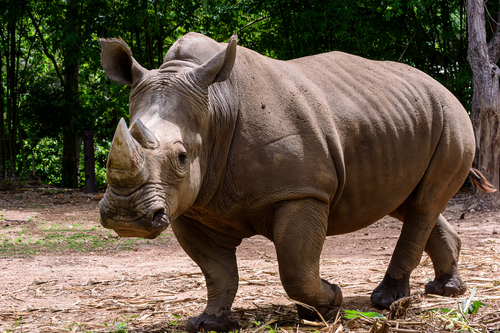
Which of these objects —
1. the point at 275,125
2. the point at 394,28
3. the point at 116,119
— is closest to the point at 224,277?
the point at 275,125

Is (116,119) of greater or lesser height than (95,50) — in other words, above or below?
below

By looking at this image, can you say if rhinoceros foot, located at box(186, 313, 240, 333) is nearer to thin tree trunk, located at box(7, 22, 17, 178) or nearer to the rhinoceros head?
the rhinoceros head

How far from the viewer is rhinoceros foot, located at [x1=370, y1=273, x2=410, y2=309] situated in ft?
14.6

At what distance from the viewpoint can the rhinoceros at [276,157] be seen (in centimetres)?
309

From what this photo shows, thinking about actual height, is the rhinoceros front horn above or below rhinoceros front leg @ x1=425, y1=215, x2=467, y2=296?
above

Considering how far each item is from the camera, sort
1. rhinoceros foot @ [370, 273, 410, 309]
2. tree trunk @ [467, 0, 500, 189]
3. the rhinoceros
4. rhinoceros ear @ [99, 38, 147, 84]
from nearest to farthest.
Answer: the rhinoceros < rhinoceros ear @ [99, 38, 147, 84] < rhinoceros foot @ [370, 273, 410, 309] < tree trunk @ [467, 0, 500, 189]

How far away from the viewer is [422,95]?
4465mm

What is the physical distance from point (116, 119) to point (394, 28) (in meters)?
8.17

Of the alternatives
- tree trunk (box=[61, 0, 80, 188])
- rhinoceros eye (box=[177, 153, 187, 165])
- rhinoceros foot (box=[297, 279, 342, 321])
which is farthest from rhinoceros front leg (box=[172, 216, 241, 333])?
tree trunk (box=[61, 0, 80, 188])

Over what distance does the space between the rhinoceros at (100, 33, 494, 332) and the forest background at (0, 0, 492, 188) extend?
817 cm

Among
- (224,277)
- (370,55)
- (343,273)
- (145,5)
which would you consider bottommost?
(343,273)

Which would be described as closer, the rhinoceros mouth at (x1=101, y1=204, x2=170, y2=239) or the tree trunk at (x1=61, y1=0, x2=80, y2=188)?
the rhinoceros mouth at (x1=101, y1=204, x2=170, y2=239)

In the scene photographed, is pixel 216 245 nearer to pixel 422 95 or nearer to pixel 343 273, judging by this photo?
pixel 422 95

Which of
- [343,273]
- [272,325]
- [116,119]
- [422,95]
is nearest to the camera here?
[272,325]
